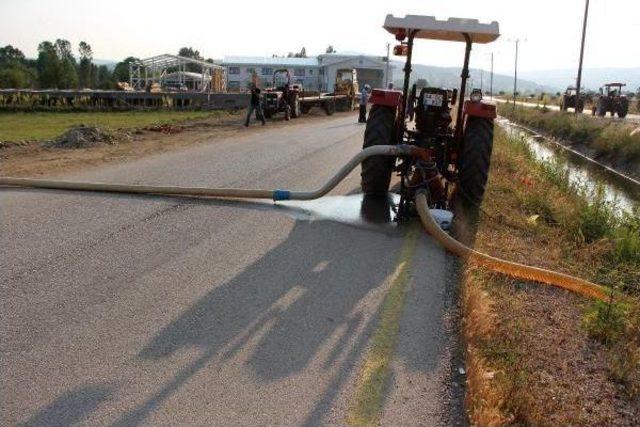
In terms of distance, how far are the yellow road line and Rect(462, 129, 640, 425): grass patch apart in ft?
1.74

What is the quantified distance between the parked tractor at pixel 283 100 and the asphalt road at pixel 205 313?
60.6 ft

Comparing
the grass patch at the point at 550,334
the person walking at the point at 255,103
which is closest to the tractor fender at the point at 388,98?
the grass patch at the point at 550,334

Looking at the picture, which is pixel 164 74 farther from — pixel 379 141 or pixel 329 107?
pixel 379 141

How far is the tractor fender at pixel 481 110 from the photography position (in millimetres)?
8594

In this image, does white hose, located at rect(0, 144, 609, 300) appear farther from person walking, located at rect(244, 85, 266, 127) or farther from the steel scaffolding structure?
the steel scaffolding structure

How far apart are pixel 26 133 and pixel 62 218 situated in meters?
18.7

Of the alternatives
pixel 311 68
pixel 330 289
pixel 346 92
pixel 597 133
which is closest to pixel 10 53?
pixel 311 68

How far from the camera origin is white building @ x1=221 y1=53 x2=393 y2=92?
87.1m

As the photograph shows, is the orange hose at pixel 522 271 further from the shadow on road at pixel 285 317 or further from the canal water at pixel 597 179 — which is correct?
the canal water at pixel 597 179

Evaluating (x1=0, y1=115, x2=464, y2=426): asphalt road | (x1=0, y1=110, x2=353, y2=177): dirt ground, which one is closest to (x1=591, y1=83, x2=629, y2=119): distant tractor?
(x1=0, y1=110, x2=353, y2=177): dirt ground

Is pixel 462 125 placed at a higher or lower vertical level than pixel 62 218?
higher

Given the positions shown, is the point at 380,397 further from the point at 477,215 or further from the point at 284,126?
the point at 284,126

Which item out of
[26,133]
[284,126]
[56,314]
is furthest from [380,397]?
[26,133]

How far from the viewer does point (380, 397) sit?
3746mm
